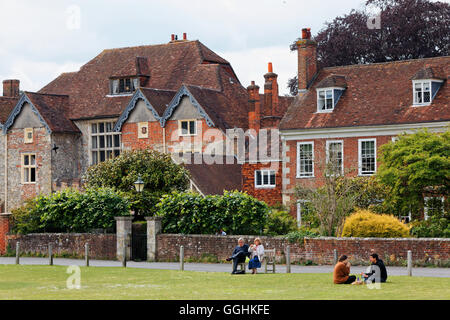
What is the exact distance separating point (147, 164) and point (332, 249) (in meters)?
15.3

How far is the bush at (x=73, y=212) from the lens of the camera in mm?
44594

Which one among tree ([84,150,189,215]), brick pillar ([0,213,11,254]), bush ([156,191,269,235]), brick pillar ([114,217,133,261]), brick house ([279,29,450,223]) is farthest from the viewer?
brick house ([279,29,450,223])

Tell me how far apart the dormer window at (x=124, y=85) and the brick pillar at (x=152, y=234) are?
2552 cm

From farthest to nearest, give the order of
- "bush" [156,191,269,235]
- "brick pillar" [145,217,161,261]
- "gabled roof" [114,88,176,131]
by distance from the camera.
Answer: "gabled roof" [114,88,176,131], "brick pillar" [145,217,161,261], "bush" [156,191,269,235]

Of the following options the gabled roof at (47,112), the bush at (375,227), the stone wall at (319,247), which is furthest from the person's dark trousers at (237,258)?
the gabled roof at (47,112)

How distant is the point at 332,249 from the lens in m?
37.0

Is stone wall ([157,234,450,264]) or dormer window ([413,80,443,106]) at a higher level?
dormer window ([413,80,443,106])

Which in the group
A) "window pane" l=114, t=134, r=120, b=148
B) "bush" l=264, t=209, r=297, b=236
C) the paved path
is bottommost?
the paved path

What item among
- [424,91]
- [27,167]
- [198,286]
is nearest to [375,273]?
[198,286]

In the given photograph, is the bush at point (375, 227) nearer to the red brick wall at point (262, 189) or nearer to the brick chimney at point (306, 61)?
the red brick wall at point (262, 189)

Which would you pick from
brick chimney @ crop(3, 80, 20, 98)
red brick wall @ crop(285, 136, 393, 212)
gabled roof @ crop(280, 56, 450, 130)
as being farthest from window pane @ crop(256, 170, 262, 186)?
brick chimney @ crop(3, 80, 20, 98)

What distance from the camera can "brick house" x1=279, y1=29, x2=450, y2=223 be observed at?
49219 mm

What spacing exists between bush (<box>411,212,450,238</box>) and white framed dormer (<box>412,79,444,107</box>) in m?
8.74

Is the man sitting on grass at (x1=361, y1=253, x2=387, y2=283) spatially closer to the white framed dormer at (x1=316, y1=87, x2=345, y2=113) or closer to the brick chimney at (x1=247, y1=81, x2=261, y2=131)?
the white framed dormer at (x1=316, y1=87, x2=345, y2=113)
